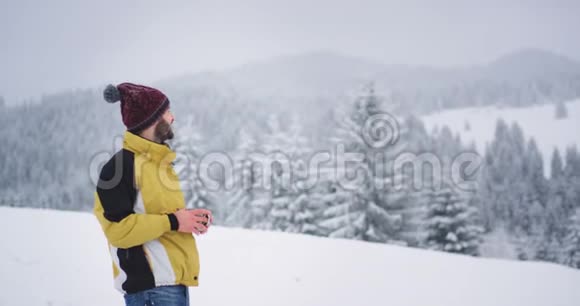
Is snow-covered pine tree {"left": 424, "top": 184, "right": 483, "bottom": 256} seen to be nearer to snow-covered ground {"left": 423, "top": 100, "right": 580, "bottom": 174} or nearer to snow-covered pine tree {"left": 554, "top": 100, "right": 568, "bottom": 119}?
snow-covered ground {"left": 423, "top": 100, "right": 580, "bottom": 174}

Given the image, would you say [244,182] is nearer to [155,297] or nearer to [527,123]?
[155,297]

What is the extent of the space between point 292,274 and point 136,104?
4608 mm

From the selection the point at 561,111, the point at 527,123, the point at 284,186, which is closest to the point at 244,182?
the point at 284,186

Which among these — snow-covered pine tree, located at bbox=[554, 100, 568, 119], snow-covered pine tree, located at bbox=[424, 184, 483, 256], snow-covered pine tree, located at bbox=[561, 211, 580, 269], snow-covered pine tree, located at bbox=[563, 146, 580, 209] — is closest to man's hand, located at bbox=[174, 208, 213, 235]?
snow-covered pine tree, located at bbox=[424, 184, 483, 256]

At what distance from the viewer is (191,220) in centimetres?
220

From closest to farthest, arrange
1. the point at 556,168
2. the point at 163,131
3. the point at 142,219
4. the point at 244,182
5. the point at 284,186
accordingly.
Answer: the point at 142,219, the point at 163,131, the point at 284,186, the point at 244,182, the point at 556,168

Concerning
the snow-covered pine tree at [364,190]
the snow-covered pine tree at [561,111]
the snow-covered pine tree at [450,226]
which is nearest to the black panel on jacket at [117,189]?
the snow-covered pine tree at [364,190]

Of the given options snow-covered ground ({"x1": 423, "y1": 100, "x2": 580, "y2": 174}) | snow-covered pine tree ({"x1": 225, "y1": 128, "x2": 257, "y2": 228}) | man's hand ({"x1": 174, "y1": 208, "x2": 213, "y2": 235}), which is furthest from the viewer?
snow-covered ground ({"x1": 423, "y1": 100, "x2": 580, "y2": 174})

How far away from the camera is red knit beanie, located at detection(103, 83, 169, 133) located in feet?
7.45

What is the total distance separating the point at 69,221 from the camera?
9.29 metres

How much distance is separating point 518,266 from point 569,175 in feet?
220

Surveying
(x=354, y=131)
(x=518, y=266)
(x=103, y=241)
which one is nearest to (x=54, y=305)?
(x=103, y=241)

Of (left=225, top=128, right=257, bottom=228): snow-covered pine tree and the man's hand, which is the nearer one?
the man's hand

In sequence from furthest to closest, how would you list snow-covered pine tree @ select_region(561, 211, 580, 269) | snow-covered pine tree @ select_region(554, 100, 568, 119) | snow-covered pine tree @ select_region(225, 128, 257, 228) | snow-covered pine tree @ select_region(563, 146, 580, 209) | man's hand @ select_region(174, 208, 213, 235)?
snow-covered pine tree @ select_region(554, 100, 568, 119), snow-covered pine tree @ select_region(563, 146, 580, 209), snow-covered pine tree @ select_region(561, 211, 580, 269), snow-covered pine tree @ select_region(225, 128, 257, 228), man's hand @ select_region(174, 208, 213, 235)
